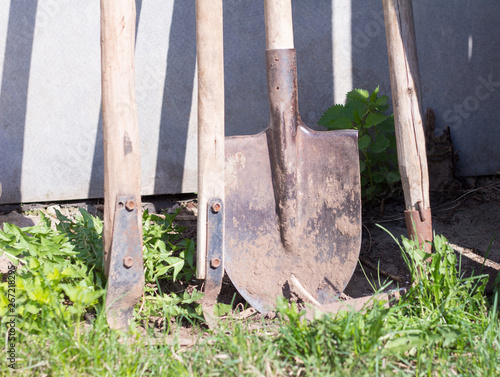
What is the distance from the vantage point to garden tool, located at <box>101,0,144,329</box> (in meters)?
1.59

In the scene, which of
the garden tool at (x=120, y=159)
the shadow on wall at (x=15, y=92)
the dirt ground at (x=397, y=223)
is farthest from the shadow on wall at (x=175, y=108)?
the garden tool at (x=120, y=159)

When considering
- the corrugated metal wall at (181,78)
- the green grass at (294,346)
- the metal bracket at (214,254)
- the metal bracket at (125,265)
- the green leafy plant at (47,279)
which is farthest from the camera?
the corrugated metal wall at (181,78)

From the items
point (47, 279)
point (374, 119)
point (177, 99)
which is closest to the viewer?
point (47, 279)

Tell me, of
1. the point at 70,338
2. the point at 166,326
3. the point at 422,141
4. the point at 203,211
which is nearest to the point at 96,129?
the point at 203,211

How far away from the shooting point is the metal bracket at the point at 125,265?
157 cm

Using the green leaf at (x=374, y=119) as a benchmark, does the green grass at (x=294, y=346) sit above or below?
below

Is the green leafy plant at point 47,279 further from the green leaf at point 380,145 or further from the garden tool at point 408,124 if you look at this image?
the green leaf at point 380,145

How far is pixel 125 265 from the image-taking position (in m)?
1.59

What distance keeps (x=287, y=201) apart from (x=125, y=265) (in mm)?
696

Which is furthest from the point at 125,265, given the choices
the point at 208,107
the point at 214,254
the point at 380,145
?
the point at 380,145

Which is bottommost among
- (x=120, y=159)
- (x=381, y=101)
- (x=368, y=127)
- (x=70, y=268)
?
(x=70, y=268)

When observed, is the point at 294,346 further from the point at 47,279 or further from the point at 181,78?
the point at 181,78

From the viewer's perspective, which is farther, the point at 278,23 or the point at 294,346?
the point at 278,23

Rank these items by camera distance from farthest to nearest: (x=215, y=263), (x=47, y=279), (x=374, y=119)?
(x=374, y=119) < (x=215, y=263) < (x=47, y=279)
